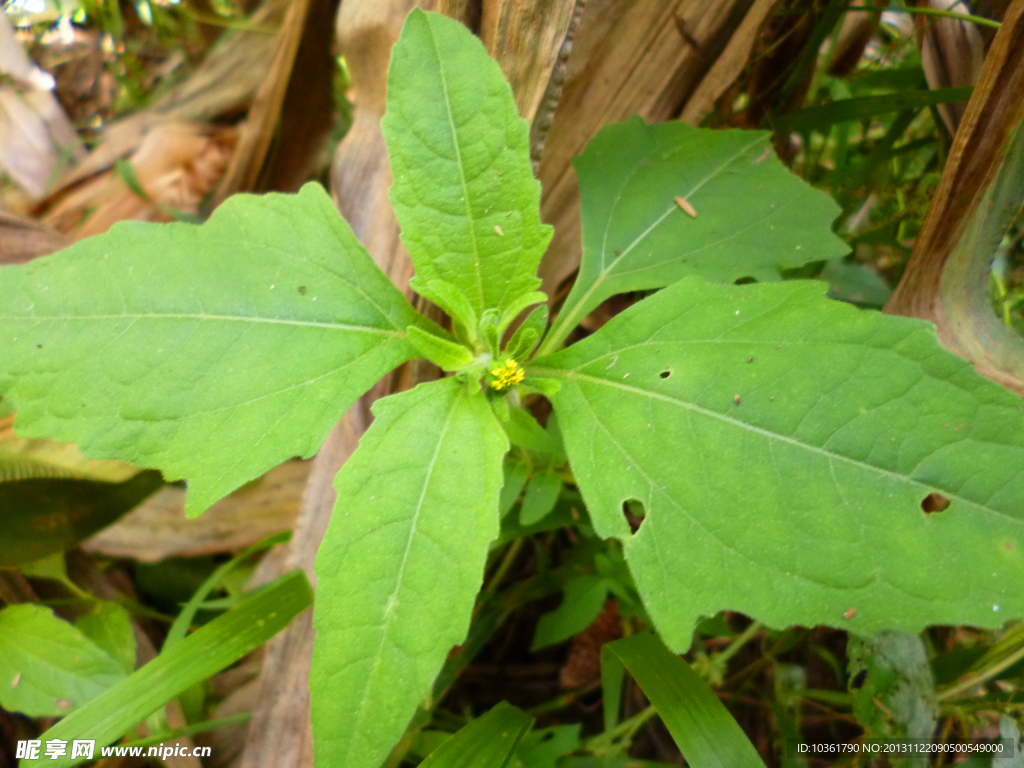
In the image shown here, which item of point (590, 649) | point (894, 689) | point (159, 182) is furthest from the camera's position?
point (159, 182)

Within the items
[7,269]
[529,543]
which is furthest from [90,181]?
[529,543]

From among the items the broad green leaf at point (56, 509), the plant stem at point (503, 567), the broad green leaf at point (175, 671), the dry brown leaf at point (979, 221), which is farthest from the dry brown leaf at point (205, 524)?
the dry brown leaf at point (979, 221)

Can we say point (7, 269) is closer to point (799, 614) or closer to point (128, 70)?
point (799, 614)

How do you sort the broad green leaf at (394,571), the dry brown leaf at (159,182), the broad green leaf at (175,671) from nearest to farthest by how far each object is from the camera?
1. the broad green leaf at (394,571)
2. the broad green leaf at (175,671)
3. the dry brown leaf at (159,182)

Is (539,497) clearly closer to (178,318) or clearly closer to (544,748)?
(544,748)

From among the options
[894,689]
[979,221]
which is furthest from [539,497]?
[979,221]

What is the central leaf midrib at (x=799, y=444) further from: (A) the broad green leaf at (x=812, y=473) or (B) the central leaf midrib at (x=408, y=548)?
(B) the central leaf midrib at (x=408, y=548)
